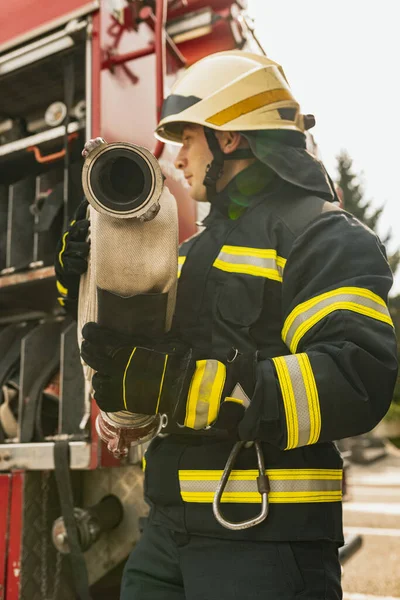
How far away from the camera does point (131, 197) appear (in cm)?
120

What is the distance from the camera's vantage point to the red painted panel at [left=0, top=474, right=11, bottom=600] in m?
2.24

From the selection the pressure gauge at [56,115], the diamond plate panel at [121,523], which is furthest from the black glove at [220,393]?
the pressure gauge at [56,115]

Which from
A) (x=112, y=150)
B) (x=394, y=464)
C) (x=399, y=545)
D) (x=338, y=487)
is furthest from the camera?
(x=394, y=464)

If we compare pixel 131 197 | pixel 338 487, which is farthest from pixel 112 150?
pixel 338 487

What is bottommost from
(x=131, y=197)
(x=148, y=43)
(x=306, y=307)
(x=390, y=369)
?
(x=390, y=369)

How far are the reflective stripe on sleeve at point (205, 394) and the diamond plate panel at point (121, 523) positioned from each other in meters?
1.33

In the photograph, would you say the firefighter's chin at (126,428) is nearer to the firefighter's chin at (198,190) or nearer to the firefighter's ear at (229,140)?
the firefighter's chin at (198,190)

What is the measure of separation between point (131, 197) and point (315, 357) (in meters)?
0.53

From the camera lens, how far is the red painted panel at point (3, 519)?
2.24 m

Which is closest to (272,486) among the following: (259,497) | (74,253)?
(259,497)

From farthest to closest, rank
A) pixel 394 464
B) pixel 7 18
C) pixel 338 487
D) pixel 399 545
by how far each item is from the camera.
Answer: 1. pixel 394 464
2. pixel 399 545
3. pixel 7 18
4. pixel 338 487

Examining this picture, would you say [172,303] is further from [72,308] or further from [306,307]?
[72,308]

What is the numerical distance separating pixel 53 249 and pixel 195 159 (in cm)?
114

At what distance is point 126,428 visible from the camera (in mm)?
1345
